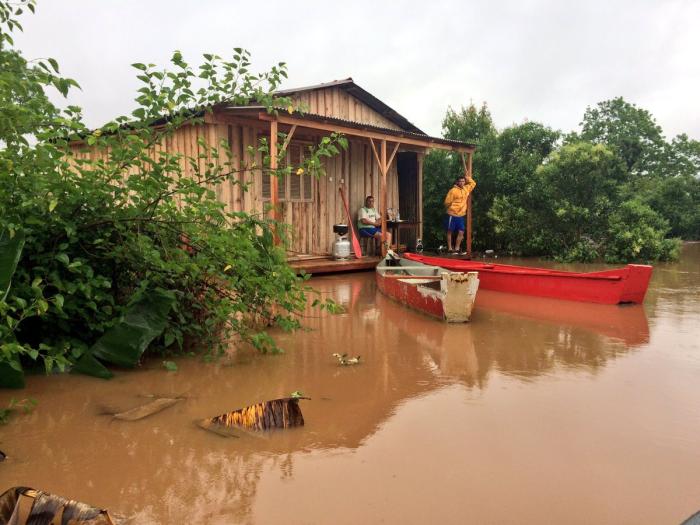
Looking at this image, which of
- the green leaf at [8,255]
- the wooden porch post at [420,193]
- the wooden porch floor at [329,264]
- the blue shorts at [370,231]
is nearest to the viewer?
the green leaf at [8,255]

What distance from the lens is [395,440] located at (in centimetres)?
313

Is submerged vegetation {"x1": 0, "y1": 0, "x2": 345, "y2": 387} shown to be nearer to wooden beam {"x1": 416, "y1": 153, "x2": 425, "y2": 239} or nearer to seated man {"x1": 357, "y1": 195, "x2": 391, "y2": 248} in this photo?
seated man {"x1": 357, "y1": 195, "x2": 391, "y2": 248}

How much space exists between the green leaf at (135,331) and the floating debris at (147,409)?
25.6 inches

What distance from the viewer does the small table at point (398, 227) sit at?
566 inches

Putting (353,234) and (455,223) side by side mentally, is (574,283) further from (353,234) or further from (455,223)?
(455,223)

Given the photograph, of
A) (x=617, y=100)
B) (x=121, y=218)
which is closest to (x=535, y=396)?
(x=121, y=218)

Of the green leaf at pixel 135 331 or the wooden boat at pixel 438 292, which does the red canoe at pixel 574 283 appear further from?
the green leaf at pixel 135 331

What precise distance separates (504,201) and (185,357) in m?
13.3

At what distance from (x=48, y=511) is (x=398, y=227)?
1303 cm

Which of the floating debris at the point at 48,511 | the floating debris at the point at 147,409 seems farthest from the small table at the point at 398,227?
the floating debris at the point at 48,511

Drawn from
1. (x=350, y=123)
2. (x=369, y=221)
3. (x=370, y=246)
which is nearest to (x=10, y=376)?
(x=350, y=123)

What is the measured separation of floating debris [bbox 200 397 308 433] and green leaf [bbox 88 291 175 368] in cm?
122

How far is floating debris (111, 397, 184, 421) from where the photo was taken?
3434 millimetres

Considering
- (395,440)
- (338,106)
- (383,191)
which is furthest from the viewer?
(338,106)
